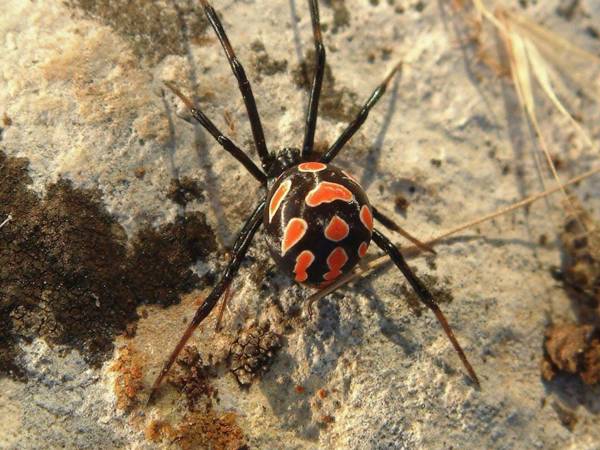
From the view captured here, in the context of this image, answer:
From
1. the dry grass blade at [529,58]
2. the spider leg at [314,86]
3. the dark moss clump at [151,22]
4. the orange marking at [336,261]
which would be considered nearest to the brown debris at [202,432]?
the orange marking at [336,261]

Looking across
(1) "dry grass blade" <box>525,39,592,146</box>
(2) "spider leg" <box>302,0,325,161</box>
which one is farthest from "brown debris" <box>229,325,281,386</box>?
(1) "dry grass blade" <box>525,39,592,146</box>

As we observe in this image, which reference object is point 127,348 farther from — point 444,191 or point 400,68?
point 400,68

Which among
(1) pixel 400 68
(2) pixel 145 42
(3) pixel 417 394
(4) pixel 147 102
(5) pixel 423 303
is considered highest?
(2) pixel 145 42

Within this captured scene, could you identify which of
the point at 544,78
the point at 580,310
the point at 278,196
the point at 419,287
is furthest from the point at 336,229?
the point at 544,78

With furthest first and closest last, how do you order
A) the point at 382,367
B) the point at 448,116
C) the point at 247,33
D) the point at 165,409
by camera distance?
the point at 448,116 < the point at 247,33 < the point at 382,367 < the point at 165,409

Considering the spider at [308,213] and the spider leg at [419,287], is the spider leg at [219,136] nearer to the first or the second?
the spider at [308,213]

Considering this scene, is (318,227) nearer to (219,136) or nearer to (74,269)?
(219,136)

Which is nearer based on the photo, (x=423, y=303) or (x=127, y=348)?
(x=127, y=348)

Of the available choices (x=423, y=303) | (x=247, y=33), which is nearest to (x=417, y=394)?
(x=423, y=303)
